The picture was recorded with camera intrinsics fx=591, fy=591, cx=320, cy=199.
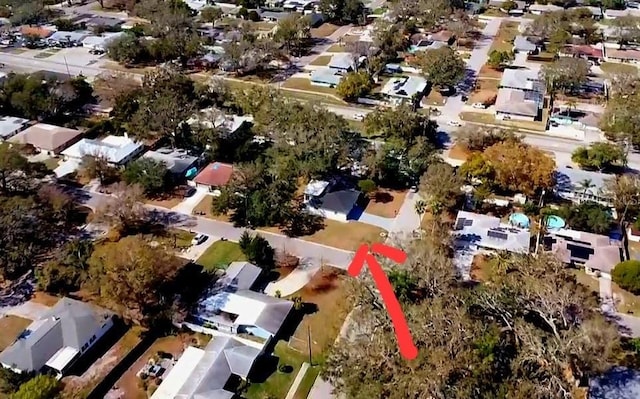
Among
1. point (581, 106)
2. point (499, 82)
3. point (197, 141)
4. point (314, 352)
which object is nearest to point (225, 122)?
Result: point (197, 141)

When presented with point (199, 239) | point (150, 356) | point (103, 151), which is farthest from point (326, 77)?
point (150, 356)

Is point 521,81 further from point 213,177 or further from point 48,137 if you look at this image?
point 48,137

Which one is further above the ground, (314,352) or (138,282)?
(138,282)

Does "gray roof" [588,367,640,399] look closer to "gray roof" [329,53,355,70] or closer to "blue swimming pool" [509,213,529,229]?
"blue swimming pool" [509,213,529,229]


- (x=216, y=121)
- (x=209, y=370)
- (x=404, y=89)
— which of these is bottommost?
(x=209, y=370)

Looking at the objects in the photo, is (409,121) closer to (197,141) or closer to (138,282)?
(197,141)

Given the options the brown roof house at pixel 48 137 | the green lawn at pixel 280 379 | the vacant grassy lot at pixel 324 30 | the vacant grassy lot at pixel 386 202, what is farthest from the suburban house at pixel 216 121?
the vacant grassy lot at pixel 324 30

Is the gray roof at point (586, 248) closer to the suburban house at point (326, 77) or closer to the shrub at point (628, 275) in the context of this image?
the shrub at point (628, 275)
